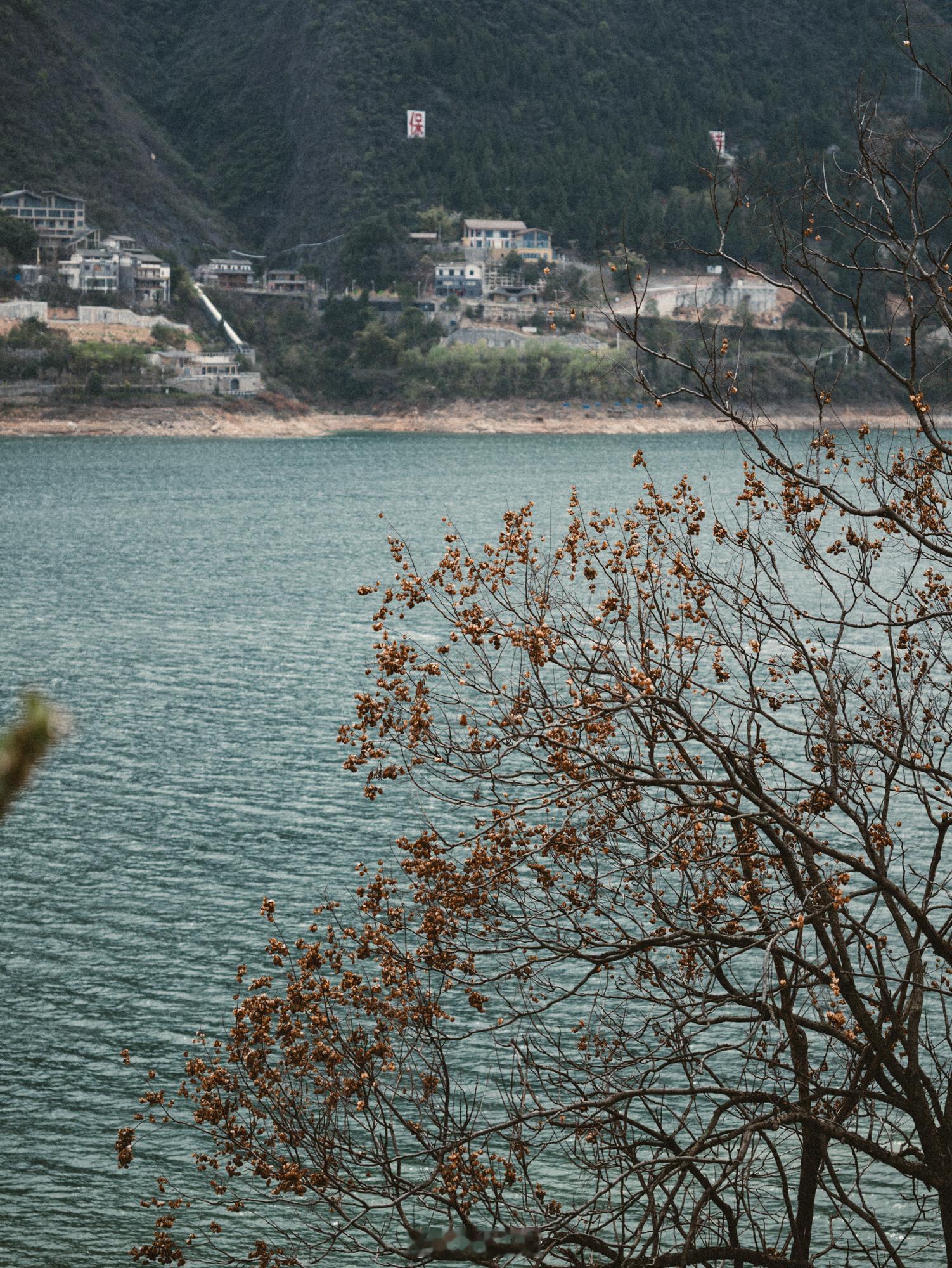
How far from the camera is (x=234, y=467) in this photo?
318 ft

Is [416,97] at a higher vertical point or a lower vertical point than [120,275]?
higher

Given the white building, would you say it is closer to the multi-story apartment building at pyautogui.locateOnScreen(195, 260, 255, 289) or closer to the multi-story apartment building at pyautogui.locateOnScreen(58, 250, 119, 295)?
the multi-story apartment building at pyautogui.locateOnScreen(195, 260, 255, 289)

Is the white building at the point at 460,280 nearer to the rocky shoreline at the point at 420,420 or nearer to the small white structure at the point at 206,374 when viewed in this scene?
the rocky shoreline at the point at 420,420

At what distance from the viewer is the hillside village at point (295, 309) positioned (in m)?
124

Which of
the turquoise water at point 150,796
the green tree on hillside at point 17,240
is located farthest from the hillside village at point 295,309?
the turquoise water at point 150,796

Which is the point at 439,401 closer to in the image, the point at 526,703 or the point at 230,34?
the point at 230,34

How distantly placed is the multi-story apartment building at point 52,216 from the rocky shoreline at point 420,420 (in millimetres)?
25967

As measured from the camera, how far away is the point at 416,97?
575ft

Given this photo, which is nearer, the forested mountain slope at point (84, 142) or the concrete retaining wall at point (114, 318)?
the concrete retaining wall at point (114, 318)

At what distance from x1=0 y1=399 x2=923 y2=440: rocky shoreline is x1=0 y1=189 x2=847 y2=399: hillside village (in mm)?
2160

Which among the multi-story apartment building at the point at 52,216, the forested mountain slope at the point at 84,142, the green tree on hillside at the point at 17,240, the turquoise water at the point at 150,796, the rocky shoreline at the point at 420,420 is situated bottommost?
the turquoise water at the point at 150,796

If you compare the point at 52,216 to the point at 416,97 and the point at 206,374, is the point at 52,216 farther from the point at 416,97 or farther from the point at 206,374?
the point at 416,97

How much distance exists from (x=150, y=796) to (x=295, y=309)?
12798 centimetres

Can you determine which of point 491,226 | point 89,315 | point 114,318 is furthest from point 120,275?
point 491,226
